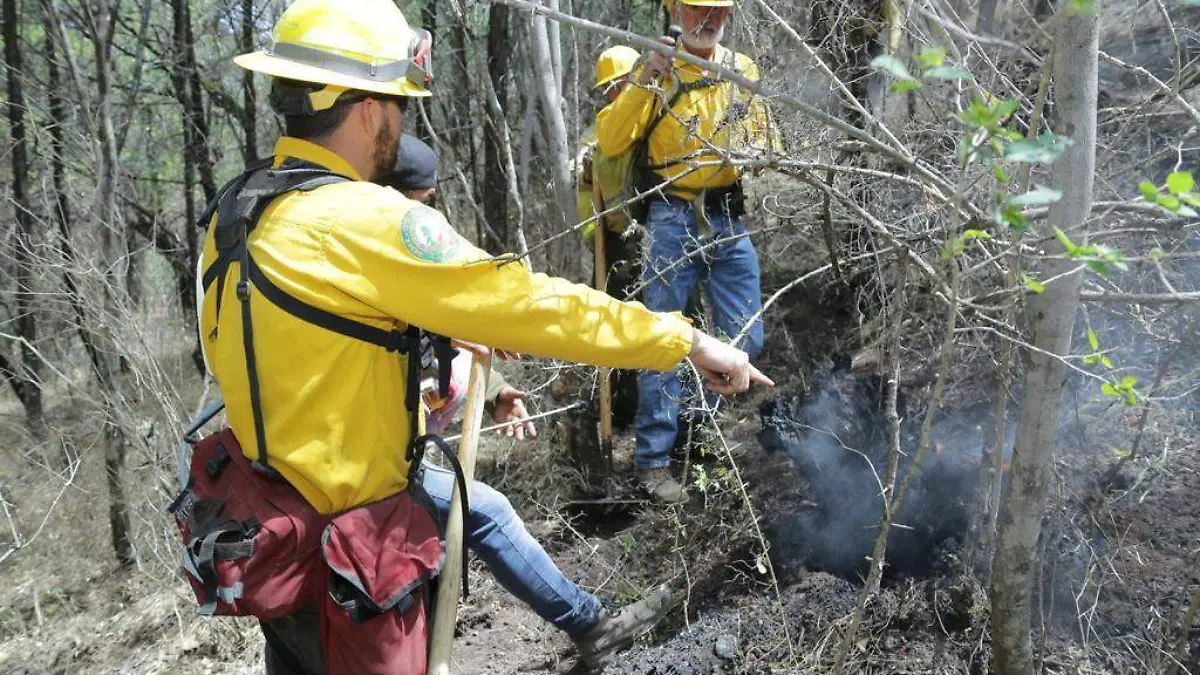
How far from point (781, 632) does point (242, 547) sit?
6.92 feet

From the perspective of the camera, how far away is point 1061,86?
201 centimetres

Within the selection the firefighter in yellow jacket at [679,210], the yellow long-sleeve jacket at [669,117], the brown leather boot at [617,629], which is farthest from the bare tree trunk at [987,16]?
the brown leather boot at [617,629]

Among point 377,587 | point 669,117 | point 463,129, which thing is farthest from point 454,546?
point 463,129

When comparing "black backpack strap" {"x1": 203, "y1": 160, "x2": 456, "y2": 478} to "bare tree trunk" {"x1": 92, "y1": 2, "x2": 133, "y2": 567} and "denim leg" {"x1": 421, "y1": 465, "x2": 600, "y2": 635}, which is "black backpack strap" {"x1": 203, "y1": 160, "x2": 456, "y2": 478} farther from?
"bare tree trunk" {"x1": 92, "y1": 2, "x2": 133, "y2": 567}

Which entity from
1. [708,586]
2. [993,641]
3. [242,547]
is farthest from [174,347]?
[993,641]

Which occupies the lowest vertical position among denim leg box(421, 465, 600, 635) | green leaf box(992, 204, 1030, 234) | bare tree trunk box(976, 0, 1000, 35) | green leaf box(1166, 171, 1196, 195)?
denim leg box(421, 465, 600, 635)

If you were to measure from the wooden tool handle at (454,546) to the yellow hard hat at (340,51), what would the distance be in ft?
2.74

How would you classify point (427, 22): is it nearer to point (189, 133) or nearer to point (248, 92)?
point (248, 92)

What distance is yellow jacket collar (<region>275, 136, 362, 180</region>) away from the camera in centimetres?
213

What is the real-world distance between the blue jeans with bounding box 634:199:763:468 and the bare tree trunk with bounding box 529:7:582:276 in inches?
17.7

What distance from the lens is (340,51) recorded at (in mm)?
2076

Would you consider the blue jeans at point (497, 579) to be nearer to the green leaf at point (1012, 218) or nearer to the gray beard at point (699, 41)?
the green leaf at point (1012, 218)

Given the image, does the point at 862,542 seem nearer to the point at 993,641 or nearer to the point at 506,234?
the point at 993,641

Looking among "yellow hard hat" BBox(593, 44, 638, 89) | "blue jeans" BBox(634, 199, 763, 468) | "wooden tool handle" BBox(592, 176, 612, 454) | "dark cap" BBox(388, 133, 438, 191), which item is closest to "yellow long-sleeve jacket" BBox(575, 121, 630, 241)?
"wooden tool handle" BBox(592, 176, 612, 454)
